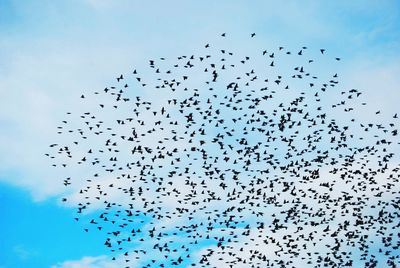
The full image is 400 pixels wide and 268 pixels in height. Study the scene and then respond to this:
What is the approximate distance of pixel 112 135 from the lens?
91.7 feet

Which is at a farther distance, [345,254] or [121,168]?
A: [345,254]

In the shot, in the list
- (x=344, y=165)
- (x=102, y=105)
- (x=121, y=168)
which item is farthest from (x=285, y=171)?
(x=102, y=105)

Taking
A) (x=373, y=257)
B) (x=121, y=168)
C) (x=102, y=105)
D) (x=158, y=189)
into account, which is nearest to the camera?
(x=102, y=105)

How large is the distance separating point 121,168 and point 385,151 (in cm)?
1785

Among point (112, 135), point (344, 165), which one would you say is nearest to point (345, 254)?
point (344, 165)

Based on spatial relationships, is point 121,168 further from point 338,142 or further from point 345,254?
point 345,254

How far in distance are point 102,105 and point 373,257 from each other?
79.6ft

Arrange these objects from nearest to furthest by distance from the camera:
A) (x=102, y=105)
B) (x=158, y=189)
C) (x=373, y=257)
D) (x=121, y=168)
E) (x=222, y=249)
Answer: (x=102, y=105)
(x=121, y=168)
(x=158, y=189)
(x=222, y=249)
(x=373, y=257)

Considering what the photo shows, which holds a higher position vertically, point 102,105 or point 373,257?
point 102,105

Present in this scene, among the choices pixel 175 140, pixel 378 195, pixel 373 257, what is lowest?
pixel 373 257

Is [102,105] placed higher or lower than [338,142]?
higher

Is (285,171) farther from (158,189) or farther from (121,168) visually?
(121,168)

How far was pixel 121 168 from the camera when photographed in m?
29.0

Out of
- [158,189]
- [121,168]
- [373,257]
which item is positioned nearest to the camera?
[121,168]
